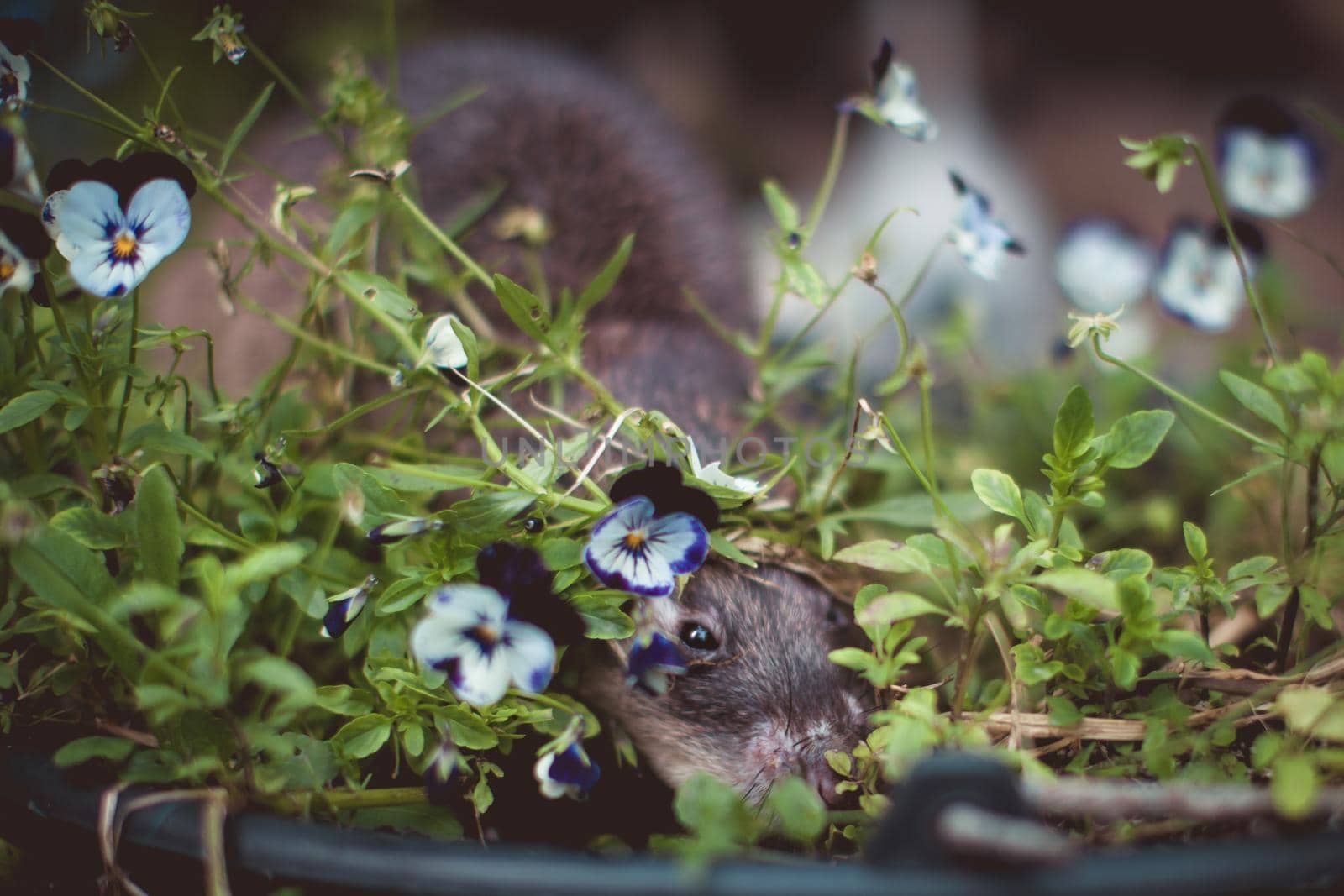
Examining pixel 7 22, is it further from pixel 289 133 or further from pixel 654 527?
pixel 289 133

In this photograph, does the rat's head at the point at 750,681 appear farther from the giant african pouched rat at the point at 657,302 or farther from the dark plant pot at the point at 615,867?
the dark plant pot at the point at 615,867

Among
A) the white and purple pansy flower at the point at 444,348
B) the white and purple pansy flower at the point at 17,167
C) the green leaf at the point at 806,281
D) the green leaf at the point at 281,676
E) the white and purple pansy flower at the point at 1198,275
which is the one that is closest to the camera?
the green leaf at the point at 281,676

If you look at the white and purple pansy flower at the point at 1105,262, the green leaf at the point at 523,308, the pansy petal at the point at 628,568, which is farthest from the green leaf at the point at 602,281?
the white and purple pansy flower at the point at 1105,262

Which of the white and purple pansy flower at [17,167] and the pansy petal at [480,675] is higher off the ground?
the white and purple pansy flower at [17,167]

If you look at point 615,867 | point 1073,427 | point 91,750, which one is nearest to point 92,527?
point 91,750

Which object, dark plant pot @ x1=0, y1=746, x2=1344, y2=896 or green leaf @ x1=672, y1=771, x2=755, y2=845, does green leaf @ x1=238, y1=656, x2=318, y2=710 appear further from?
green leaf @ x1=672, y1=771, x2=755, y2=845

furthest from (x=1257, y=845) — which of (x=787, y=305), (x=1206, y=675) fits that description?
(x=787, y=305)
